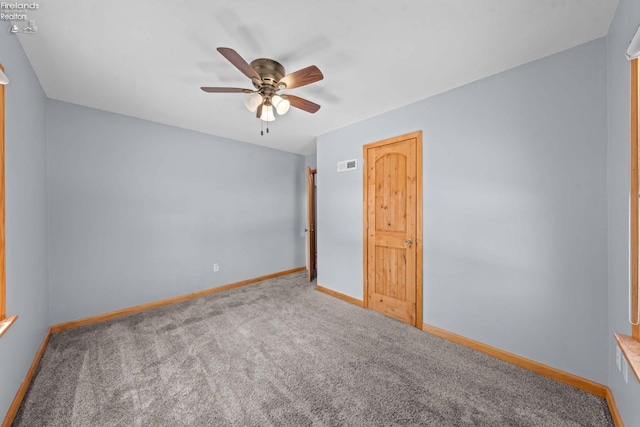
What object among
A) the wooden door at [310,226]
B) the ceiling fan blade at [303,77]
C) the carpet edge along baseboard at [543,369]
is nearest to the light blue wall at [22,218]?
the ceiling fan blade at [303,77]

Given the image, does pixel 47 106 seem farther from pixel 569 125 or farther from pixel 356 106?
pixel 569 125

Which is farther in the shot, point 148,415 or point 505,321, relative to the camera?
point 505,321

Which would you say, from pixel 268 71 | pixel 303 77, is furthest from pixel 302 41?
pixel 268 71

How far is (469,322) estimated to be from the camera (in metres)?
2.33

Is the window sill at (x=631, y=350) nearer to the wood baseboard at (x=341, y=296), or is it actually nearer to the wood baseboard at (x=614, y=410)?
the wood baseboard at (x=614, y=410)

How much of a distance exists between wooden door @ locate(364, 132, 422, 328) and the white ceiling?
0.67 m

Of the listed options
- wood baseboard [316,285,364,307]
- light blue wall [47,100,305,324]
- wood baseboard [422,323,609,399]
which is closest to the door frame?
wood baseboard [316,285,364,307]

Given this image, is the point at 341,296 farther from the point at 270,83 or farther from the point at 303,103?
the point at 270,83

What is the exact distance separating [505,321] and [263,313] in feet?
8.42

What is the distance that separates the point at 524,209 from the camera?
2.01 m

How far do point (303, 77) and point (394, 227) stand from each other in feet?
6.42

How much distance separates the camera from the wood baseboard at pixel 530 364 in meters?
1.72

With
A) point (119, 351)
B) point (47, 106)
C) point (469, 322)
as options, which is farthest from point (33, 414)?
point (469, 322)

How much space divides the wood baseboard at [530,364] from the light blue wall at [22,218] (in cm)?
337
